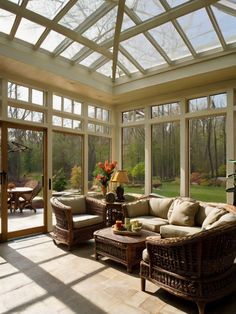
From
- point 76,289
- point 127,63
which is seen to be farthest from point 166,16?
point 76,289

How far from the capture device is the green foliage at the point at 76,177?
6148mm

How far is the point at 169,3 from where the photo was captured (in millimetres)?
3947

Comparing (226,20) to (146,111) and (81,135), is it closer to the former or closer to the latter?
(146,111)

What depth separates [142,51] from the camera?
5.22 meters

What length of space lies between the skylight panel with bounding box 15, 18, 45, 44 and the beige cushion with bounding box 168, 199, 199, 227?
391 cm

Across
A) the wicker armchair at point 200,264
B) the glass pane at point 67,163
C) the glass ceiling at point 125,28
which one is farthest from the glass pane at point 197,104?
the wicker armchair at point 200,264

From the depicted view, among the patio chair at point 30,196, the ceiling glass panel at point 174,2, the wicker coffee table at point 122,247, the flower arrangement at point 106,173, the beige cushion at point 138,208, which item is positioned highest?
the ceiling glass panel at point 174,2

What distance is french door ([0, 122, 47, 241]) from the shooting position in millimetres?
4828

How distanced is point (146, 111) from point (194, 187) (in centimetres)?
228

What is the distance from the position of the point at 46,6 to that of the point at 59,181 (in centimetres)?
350

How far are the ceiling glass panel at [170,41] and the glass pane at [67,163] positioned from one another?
2882mm

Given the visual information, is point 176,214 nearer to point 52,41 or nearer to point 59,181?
point 59,181

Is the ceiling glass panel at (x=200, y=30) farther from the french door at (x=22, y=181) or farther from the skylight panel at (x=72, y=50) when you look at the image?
the french door at (x=22, y=181)

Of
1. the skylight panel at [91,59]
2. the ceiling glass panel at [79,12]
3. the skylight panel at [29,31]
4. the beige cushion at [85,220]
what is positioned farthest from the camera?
the skylight panel at [91,59]
